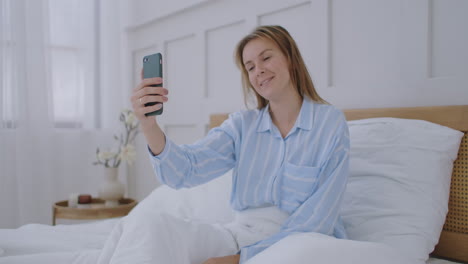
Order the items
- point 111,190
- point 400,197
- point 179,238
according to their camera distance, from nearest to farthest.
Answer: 1. point 179,238
2. point 400,197
3. point 111,190

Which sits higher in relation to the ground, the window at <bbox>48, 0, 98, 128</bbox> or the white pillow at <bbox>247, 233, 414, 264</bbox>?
the window at <bbox>48, 0, 98, 128</bbox>

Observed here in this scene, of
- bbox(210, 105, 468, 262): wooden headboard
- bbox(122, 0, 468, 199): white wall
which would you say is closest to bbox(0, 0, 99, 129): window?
bbox(122, 0, 468, 199): white wall

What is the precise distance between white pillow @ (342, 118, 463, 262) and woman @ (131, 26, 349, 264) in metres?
0.13

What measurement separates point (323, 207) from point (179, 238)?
39cm

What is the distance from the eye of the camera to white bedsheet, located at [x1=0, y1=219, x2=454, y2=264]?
0.89 m

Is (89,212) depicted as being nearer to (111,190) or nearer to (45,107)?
(111,190)

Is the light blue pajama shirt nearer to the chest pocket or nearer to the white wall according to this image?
the chest pocket

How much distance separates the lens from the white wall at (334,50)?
137 centimetres

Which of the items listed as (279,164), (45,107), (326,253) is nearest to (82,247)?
(279,164)

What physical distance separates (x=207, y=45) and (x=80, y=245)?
1.37 metres

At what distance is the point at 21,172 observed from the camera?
7.76 feet

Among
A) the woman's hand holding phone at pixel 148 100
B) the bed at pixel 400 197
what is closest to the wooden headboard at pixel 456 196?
the bed at pixel 400 197

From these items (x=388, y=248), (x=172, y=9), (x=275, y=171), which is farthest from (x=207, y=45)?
(x=388, y=248)

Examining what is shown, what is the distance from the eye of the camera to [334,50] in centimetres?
168
